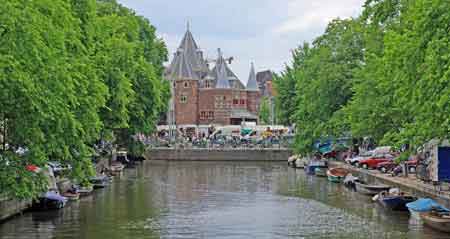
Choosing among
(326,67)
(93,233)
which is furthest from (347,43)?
(93,233)

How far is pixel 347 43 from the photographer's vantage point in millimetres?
61031

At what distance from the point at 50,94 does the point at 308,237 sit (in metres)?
10.1

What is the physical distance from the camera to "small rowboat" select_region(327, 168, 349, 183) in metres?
55.1

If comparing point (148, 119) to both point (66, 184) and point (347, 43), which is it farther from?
point (66, 184)

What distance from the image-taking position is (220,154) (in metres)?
88.5

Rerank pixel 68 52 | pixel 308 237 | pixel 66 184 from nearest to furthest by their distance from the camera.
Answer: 1. pixel 308 237
2. pixel 68 52
3. pixel 66 184

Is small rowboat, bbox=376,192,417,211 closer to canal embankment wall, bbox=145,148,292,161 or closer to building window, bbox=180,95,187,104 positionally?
canal embankment wall, bbox=145,148,292,161

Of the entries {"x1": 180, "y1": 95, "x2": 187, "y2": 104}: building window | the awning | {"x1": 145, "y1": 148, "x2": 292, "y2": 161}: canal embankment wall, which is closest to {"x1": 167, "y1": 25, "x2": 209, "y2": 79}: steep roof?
{"x1": 180, "y1": 95, "x2": 187, "y2": 104}: building window

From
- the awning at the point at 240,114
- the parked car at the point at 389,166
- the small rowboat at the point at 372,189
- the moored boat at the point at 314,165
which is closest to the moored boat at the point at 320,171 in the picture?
the moored boat at the point at 314,165

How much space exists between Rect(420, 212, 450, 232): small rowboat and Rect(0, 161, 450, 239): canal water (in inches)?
10.8

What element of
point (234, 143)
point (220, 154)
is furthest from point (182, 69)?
point (220, 154)

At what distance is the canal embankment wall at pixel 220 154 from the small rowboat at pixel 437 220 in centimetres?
5731

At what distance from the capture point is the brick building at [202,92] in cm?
12162

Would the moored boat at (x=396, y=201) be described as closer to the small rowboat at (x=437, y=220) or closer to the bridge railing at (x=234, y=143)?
the small rowboat at (x=437, y=220)
